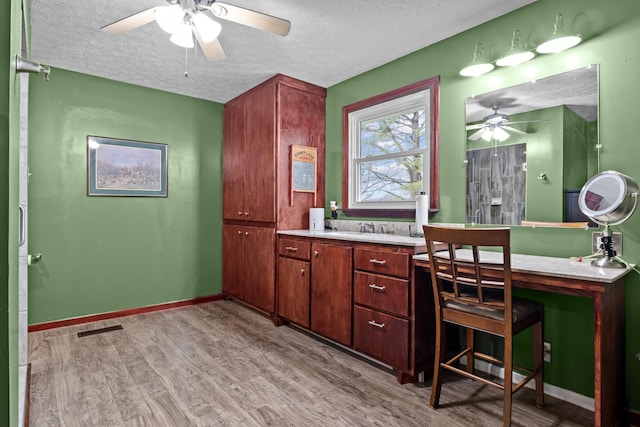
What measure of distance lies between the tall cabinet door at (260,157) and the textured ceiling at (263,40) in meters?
0.24

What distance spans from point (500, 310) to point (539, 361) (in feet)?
1.67

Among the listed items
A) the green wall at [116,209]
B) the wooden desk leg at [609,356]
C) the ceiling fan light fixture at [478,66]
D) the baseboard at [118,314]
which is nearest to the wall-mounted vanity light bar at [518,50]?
the ceiling fan light fixture at [478,66]

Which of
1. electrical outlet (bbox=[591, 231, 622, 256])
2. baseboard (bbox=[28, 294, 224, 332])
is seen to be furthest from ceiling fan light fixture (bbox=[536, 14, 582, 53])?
baseboard (bbox=[28, 294, 224, 332])

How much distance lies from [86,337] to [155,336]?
0.60m

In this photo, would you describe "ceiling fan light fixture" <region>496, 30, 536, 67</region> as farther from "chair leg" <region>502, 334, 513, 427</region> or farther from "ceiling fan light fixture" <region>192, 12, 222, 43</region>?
"ceiling fan light fixture" <region>192, 12, 222, 43</region>

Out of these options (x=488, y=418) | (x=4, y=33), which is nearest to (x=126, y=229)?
(x=4, y=33)

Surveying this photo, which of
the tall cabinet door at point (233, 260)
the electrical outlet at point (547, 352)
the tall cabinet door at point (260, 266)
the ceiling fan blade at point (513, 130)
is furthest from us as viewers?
the tall cabinet door at point (233, 260)

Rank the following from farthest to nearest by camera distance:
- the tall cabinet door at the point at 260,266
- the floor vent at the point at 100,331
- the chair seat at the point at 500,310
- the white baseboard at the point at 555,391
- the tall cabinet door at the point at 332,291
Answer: the tall cabinet door at the point at 260,266 → the floor vent at the point at 100,331 → the tall cabinet door at the point at 332,291 → the white baseboard at the point at 555,391 → the chair seat at the point at 500,310

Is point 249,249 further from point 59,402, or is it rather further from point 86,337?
point 59,402

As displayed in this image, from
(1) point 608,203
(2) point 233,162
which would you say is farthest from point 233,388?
(2) point 233,162

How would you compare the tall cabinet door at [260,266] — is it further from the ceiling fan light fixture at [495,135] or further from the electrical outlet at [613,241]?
the electrical outlet at [613,241]

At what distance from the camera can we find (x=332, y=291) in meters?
2.74

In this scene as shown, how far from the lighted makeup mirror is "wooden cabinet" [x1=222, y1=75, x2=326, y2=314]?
7.86 ft

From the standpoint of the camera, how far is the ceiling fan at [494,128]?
2.34 metres
